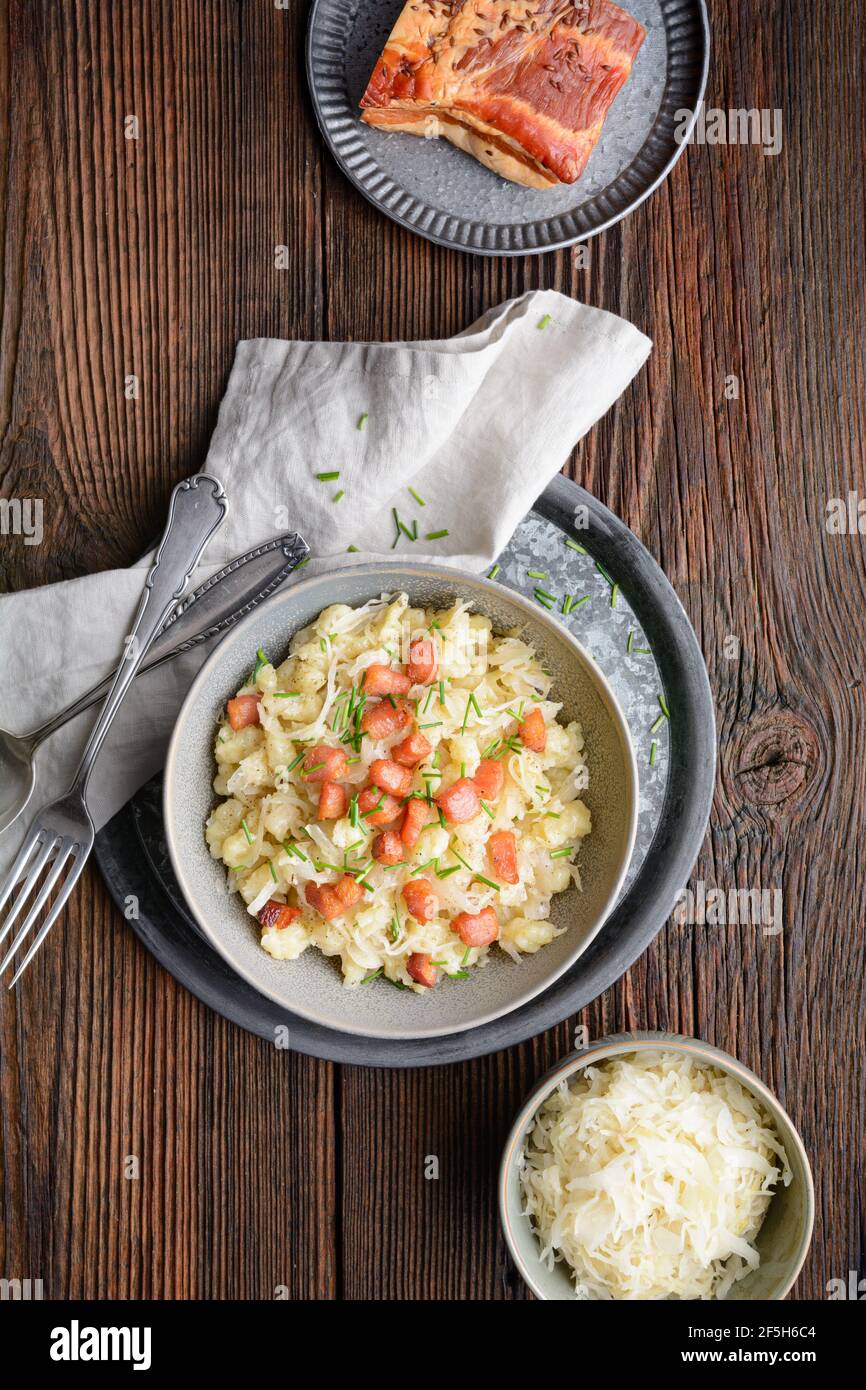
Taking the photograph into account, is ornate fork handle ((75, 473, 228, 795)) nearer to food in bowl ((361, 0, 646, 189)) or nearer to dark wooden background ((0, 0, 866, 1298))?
dark wooden background ((0, 0, 866, 1298))

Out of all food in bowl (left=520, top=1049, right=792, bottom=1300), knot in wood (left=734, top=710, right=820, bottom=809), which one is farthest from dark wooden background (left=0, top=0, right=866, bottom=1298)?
food in bowl (left=520, top=1049, right=792, bottom=1300)

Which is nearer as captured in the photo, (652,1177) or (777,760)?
(652,1177)

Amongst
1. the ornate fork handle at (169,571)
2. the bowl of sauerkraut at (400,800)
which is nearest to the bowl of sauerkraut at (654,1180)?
the bowl of sauerkraut at (400,800)

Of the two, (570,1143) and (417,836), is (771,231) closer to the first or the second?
(417,836)

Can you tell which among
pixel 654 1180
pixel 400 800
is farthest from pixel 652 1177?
pixel 400 800

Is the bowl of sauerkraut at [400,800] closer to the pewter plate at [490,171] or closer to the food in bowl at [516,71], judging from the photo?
the pewter plate at [490,171]

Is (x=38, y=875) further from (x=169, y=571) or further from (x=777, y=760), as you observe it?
(x=777, y=760)
